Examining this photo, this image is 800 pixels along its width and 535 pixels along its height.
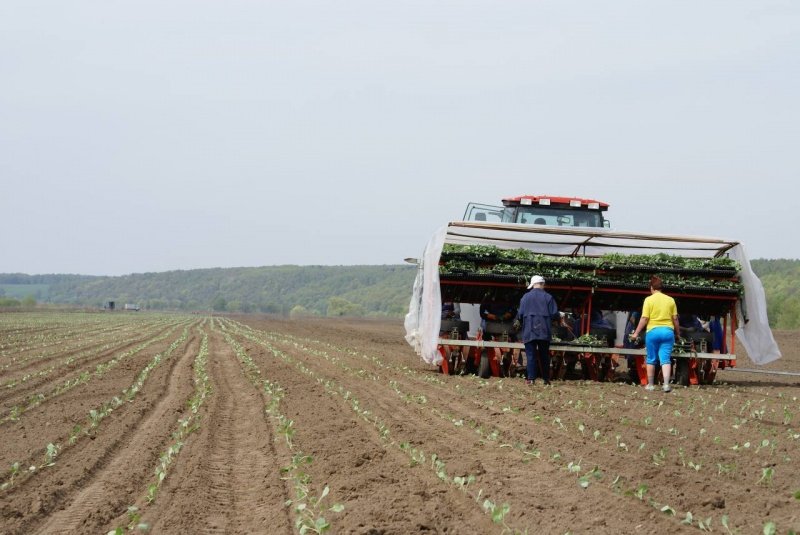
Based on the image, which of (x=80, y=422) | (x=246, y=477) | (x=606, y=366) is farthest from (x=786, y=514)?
(x=606, y=366)

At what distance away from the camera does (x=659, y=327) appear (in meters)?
14.0

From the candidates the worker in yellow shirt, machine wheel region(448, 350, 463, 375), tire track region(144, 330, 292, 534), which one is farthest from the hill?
tire track region(144, 330, 292, 534)

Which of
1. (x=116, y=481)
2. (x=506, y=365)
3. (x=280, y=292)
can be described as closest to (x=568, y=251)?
(x=506, y=365)

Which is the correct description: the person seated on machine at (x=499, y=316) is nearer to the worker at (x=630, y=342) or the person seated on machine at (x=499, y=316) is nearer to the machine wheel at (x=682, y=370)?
the worker at (x=630, y=342)

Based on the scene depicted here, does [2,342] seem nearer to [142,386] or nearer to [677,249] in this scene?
[142,386]

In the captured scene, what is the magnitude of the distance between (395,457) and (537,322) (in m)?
6.69

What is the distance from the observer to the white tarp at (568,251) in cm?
1492

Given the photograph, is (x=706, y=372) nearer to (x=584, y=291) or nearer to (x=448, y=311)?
(x=584, y=291)

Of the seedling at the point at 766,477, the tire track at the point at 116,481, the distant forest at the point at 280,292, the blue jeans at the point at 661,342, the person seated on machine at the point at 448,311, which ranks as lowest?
the tire track at the point at 116,481

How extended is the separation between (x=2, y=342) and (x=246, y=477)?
22692 mm

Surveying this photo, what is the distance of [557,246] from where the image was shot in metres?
16.3

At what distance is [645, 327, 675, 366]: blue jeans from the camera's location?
45.8ft

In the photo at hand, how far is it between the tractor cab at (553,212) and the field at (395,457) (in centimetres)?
431

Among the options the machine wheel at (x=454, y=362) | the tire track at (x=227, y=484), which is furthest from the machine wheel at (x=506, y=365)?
the tire track at (x=227, y=484)
